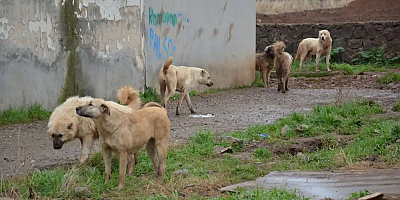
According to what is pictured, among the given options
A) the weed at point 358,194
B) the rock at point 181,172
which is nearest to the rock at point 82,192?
the rock at point 181,172

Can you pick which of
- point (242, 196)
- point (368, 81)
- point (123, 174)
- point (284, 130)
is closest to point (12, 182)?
point (123, 174)

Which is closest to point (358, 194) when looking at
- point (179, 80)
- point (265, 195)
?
point (265, 195)

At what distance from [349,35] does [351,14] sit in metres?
5.39

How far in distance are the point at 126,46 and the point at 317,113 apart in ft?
14.8

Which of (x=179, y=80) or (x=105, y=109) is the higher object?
(x=105, y=109)

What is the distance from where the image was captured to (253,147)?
8852 mm

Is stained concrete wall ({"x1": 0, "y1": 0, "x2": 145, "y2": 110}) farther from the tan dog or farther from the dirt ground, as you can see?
the dirt ground

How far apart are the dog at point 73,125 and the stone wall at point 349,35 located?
1839 cm

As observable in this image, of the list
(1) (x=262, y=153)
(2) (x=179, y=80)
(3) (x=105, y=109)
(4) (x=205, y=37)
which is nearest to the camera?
(3) (x=105, y=109)

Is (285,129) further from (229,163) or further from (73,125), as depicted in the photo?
(73,125)

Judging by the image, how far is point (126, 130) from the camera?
254 inches

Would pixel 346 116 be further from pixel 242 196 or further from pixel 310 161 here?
pixel 242 196

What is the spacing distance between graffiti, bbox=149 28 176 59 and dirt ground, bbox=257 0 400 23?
1617 cm

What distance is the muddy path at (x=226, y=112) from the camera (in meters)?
8.21
